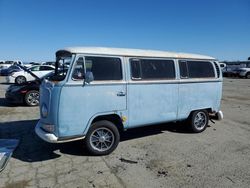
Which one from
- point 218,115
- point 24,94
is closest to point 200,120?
point 218,115

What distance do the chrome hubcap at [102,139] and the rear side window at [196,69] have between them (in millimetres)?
2437

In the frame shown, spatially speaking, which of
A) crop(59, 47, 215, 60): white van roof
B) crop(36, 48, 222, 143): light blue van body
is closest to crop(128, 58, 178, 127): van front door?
crop(36, 48, 222, 143): light blue van body

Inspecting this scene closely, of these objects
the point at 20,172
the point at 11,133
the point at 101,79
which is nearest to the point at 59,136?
the point at 20,172

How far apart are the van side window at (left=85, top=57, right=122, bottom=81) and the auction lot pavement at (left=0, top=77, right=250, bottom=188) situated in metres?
1.69

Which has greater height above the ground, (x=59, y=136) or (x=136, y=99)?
(x=136, y=99)

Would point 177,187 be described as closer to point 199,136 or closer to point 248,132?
point 199,136

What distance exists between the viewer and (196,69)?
20.1 feet

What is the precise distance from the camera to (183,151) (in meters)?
5.07

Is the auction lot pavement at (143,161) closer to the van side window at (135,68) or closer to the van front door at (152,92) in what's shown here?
→ the van front door at (152,92)

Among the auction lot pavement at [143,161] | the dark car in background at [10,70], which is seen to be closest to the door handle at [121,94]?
the auction lot pavement at [143,161]

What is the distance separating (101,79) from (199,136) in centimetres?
329

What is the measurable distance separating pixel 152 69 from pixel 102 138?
1.95 metres

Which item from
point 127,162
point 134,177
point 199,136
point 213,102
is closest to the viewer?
point 134,177

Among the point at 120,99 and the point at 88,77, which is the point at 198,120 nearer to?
the point at 120,99
